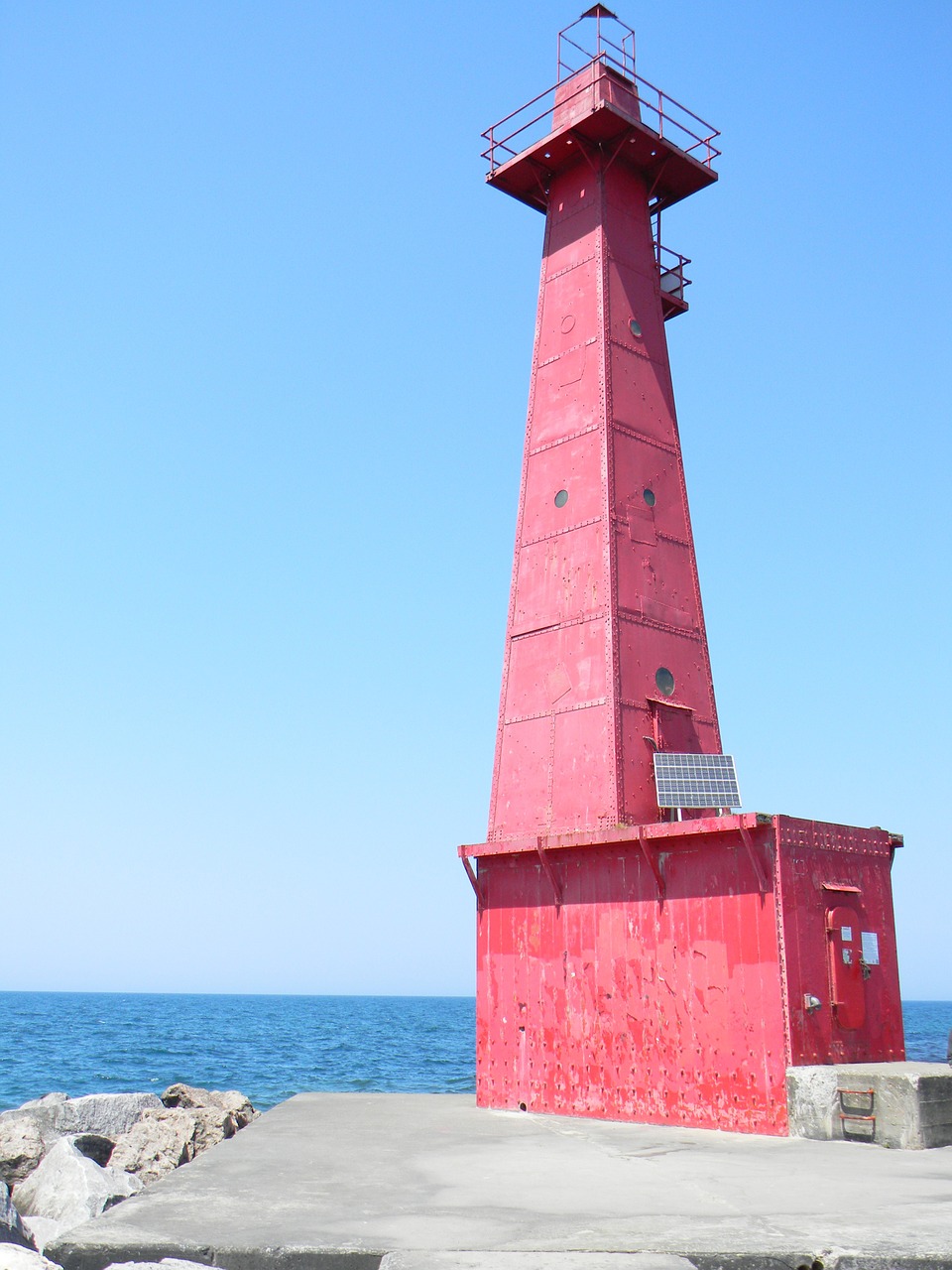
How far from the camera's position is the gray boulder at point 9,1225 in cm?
824

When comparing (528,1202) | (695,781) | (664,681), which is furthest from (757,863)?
(528,1202)

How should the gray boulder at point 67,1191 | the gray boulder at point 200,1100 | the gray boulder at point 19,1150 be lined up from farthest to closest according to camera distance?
the gray boulder at point 200,1100 < the gray boulder at point 19,1150 < the gray boulder at point 67,1191

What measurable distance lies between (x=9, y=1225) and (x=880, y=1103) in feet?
25.1

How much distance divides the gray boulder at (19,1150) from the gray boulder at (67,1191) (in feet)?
3.76

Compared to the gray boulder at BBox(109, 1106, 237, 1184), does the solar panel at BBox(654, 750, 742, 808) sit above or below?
above

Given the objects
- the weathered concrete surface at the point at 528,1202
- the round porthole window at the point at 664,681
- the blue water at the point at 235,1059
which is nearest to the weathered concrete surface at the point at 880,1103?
the weathered concrete surface at the point at 528,1202

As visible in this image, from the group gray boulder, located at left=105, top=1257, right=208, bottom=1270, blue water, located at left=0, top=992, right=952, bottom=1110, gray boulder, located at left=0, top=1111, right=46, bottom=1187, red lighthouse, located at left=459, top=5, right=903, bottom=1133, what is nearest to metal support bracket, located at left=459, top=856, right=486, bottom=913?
red lighthouse, located at left=459, top=5, right=903, bottom=1133

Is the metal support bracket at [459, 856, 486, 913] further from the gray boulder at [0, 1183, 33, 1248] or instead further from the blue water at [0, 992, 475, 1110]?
the blue water at [0, 992, 475, 1110]

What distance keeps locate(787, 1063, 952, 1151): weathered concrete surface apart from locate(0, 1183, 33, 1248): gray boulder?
706 cm

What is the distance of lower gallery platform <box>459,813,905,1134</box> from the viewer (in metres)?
11.2

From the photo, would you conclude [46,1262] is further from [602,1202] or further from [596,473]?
[596,473]

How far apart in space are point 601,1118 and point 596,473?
26.8 ft

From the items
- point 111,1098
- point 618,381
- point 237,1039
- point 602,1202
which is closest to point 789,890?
point 602,1202

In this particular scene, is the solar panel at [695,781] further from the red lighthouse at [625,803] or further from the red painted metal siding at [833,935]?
the red painted metal siding at [833,935]
